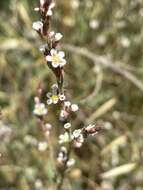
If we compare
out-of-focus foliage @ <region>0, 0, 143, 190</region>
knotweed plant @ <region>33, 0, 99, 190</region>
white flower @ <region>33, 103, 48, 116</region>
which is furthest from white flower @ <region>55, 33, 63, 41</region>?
out-of-focus foliage @ <region>0, 0, 143, 190</region>

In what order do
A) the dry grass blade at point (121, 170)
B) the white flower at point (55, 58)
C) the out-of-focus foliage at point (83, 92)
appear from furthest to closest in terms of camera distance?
the out-of-focus foliage at point (83, 92) < the dry grass blade at point (121, 170) < the white flower at point (55, 58)

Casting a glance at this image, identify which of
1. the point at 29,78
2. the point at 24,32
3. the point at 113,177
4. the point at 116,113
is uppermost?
the point at 24,32

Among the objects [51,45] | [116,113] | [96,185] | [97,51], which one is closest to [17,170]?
[96,185]

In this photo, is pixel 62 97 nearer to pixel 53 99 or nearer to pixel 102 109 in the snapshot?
pixel 53 99

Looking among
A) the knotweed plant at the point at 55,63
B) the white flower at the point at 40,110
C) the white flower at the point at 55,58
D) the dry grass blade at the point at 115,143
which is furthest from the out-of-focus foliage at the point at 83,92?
the white flower at the point at 55,58

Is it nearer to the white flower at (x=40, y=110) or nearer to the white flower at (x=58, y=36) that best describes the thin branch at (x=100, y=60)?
the white flower at (x=40, y=110)

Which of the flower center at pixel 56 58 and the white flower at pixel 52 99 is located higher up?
the flower center at pixel 56 58

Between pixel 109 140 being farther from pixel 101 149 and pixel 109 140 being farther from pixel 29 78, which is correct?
pixel 29 78

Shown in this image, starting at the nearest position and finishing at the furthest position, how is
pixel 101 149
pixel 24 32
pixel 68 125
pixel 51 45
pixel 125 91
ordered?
pixel 51 45
pixel 68 125
pixel 101 149
pixel 125 91
pixel 24 32
